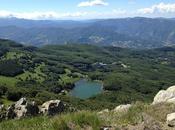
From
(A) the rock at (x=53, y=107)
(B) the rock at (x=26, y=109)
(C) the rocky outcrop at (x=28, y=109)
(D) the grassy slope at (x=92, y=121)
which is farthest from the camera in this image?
(A) the rock at (x=53, y=107)

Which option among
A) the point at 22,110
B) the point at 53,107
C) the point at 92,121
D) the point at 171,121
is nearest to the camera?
the point at 92,121

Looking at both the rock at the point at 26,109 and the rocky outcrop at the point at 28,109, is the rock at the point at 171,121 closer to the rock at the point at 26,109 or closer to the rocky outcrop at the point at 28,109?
the rocky outcrop at the point at 28,109

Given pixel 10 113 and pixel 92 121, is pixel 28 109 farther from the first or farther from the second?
pixel 92 121

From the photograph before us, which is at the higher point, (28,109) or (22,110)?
(22,110)

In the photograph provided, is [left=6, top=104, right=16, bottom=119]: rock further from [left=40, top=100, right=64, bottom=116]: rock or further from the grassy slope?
the grassy slope

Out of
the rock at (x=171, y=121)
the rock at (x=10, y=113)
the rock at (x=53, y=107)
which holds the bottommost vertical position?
the rock at (x=10, y=113)

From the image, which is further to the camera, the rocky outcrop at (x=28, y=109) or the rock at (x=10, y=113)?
the rock at (x=10, y=113)

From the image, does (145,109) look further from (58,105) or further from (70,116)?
(58,105)

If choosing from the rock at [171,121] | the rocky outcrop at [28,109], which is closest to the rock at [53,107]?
the rocky outcrop at [28,109]

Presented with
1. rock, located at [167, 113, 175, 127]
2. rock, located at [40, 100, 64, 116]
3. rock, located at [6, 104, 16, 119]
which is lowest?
rock, located at [6, 104, 16, 119]

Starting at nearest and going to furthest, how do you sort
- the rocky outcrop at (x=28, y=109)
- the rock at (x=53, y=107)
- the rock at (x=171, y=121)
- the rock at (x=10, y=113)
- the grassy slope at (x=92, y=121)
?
the grassy slope at (x=92, y=121) → the rock at (x=171, y=121) → the rocky outcrop at (x=28, y=109) → the rock at (x=10, y=113) → the rock at (x=53, y=107)

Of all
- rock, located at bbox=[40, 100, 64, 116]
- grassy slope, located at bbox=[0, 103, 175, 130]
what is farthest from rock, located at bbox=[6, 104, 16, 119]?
grassy slope, located at bbox=[0, 103, 175, 130]

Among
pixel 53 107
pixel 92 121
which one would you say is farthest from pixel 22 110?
pixel 92 121
